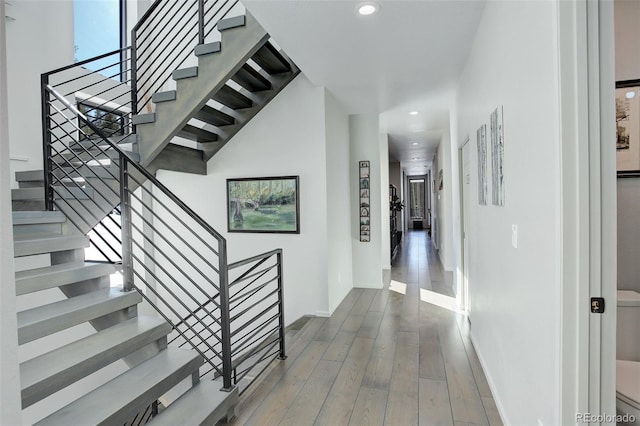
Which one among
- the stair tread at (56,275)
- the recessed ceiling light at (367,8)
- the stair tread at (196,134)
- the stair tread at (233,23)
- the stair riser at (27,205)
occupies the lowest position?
the stair tread at (56,275)

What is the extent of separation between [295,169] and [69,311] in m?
2.64

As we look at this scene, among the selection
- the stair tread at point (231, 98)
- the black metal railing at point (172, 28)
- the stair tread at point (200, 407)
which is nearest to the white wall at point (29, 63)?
the black metal railing at point (172, 28)

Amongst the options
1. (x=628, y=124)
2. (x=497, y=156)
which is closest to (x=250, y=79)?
(x=497, y=156)

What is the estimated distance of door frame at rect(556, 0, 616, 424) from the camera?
1.12m

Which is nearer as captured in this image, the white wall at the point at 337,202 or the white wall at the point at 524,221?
the white wall at the point at 524,221

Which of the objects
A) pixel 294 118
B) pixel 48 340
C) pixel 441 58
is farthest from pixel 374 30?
pixel 48 340

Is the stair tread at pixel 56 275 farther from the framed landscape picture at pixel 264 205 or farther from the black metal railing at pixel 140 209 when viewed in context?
the framed landscape picture at pixel 264 205

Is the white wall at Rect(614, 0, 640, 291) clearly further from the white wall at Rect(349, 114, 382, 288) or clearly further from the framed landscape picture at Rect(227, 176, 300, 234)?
the white wall at Rect(349, 114, 382, 288)

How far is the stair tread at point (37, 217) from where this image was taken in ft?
8.13

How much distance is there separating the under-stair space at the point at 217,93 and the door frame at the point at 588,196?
7.76 ft

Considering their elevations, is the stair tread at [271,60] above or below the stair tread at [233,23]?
below

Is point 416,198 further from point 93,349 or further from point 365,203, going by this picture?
point 93,349

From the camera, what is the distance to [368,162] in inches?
203

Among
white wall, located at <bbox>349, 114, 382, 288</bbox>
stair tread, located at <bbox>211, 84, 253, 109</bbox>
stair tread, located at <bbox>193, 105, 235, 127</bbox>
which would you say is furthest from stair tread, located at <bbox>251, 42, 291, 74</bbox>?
white wall, located at <bbox>349, 114, 382, 288</bbox>
